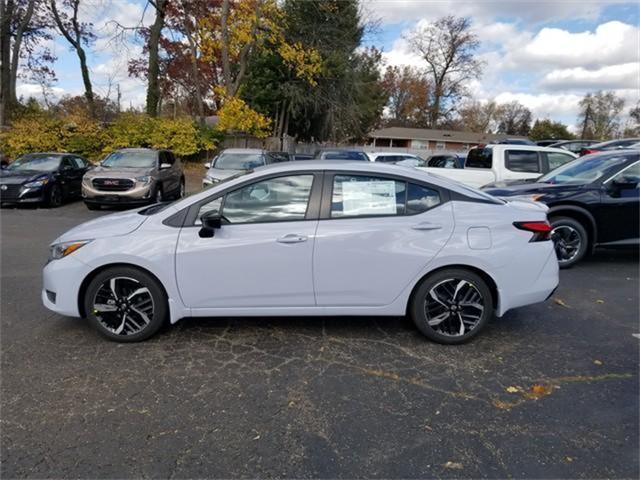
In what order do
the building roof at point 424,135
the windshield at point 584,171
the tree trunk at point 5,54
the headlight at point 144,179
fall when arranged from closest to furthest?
the windshield at point 584,171, the headlight at point 144,179, the tree trunk at point 5,54, the building roof at point 424,135

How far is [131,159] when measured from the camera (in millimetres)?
12602

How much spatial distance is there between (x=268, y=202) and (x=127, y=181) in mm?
8870

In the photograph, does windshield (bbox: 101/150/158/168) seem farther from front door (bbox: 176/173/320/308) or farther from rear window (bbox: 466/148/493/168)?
front door (bbox: 176/173/320/308)

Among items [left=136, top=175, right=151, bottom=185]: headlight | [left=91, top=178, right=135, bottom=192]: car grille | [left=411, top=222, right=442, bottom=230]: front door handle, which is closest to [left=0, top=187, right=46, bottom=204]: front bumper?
[left=91, top=178, right=135, bottom=192]: car grille

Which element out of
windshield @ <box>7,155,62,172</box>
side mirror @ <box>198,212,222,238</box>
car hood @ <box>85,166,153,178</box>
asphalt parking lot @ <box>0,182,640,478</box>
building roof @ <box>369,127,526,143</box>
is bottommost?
asphalt parking lot @ <box>0,182,640,478</box>

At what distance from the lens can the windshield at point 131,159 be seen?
12344mm

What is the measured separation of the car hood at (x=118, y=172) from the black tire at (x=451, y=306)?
32.1ft

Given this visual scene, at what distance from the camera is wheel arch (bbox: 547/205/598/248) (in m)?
6.38

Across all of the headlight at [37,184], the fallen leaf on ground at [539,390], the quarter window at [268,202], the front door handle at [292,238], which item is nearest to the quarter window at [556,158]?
the fallen leaf on ground at [539,390]

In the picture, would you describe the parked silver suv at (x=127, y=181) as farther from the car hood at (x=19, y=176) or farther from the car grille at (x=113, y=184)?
the car hood at (x=19, y=176)

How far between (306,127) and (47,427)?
28.4 metres

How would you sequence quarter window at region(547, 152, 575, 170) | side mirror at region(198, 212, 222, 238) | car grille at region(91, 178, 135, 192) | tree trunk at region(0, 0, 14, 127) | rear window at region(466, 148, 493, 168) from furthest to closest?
tree trunk at region(0, 0, 14, 127) < car grille at region(91, 178, 135, 192) < rear window at region(466, 148, 493, 168) < quarter window at region(547, 152, 575, 170) < side mirror at region(198, 212, 222, 238)

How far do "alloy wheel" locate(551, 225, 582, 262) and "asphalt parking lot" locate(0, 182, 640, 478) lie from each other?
6.69 ft

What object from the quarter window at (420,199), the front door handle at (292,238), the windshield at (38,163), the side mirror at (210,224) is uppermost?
the windshield at (38,163)
